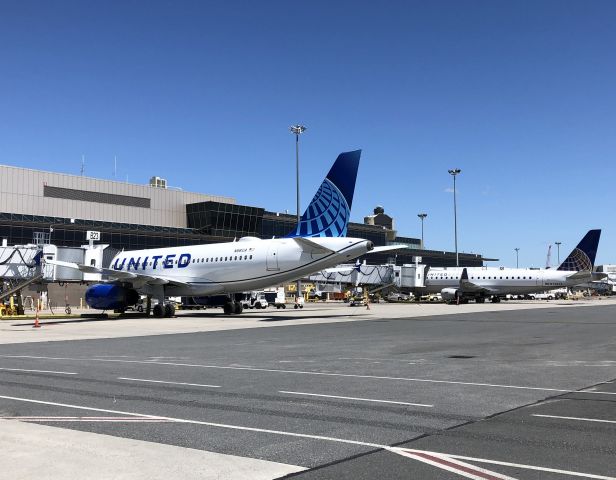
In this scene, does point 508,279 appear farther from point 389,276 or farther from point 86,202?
point 86,202

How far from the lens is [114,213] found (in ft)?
302

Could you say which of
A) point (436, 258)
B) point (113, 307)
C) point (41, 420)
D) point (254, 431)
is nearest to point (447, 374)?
point (254, 431)

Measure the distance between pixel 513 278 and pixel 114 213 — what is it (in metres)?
58.4

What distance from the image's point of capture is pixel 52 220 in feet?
264

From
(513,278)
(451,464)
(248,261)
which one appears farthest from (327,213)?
(513,278)

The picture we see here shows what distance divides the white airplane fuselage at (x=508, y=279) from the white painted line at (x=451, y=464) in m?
66.9

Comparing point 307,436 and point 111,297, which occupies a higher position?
point 111,297

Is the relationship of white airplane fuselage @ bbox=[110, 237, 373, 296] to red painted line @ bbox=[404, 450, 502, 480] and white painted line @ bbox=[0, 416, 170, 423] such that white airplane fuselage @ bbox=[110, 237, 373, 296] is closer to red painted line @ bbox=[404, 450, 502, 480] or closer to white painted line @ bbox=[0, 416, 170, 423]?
white painted line @ bbox=[0, 416, 170, 423]

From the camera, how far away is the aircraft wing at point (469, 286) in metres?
72.1

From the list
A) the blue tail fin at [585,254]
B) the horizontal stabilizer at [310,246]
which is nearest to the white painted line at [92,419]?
the horizontal stabilizer at [310,246]

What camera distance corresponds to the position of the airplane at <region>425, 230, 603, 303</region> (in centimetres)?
6694

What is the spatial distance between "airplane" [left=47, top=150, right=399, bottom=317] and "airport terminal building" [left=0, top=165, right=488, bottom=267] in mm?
40106

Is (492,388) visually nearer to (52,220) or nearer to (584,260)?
(584,260)

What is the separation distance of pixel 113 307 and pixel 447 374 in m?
30.3
